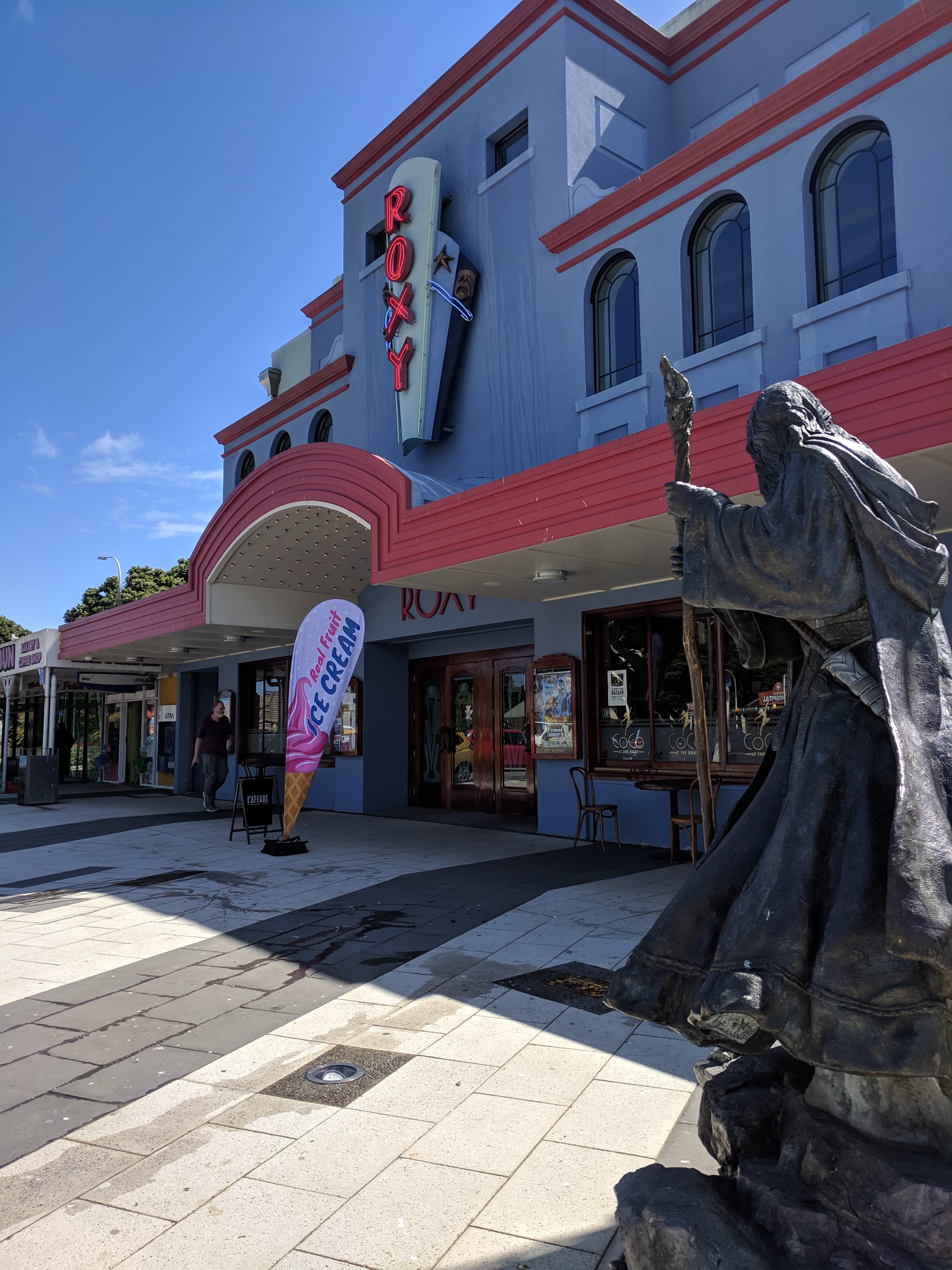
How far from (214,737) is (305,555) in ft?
13.7

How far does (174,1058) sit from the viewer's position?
4.02m

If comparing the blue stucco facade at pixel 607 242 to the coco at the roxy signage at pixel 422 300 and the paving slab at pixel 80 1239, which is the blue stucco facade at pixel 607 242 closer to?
the coco at the roxy signage at pixel 422 300

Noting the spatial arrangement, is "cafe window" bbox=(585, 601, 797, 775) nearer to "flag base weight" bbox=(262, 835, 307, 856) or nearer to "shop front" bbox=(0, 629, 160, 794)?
"flag base weight" bbox=(262, 835, 307, 856)

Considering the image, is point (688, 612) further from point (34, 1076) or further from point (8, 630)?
point (8, 630)

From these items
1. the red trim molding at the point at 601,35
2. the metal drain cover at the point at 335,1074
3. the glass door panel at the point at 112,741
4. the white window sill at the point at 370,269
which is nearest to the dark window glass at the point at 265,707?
the white window sill at the point at 370,269

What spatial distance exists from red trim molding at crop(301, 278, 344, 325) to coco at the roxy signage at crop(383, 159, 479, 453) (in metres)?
3.57

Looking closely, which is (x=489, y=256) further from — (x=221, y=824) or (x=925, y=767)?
(x=925, y=767)

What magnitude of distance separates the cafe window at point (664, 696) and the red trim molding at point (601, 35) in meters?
7.47

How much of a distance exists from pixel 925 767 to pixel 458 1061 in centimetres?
277

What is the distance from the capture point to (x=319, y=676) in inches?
367

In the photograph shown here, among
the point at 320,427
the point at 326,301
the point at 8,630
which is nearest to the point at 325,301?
the point at 326,301

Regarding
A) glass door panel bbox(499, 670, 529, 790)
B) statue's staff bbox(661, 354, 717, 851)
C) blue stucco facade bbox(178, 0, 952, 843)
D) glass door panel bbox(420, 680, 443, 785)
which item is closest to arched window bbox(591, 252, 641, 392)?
blue stucco facade bbox(178, 0, 952, 843)

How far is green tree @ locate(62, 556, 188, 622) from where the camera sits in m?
40.1

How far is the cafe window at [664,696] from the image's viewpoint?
910 cm
